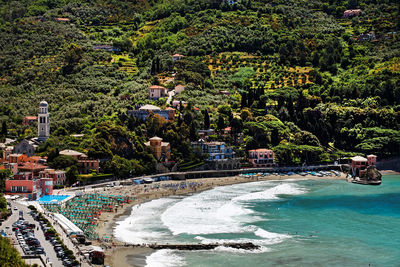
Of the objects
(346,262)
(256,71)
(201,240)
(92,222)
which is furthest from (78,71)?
(346,262)

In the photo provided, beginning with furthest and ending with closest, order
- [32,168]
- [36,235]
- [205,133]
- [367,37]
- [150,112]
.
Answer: [367,37] < [205,133] < [150,112] < [32,168] < [36,235]

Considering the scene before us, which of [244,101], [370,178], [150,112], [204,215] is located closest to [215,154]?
[150,112]

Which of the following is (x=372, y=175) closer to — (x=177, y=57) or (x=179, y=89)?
(x=179, y=89)

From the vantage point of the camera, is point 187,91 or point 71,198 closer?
point 71,198

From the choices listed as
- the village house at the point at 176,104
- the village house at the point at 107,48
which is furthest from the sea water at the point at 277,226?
the village house at the point at 107,48

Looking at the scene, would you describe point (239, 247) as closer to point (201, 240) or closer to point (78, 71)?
point (201, 240)

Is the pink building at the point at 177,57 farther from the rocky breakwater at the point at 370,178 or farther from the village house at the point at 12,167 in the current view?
the village house at the point at 12,167
